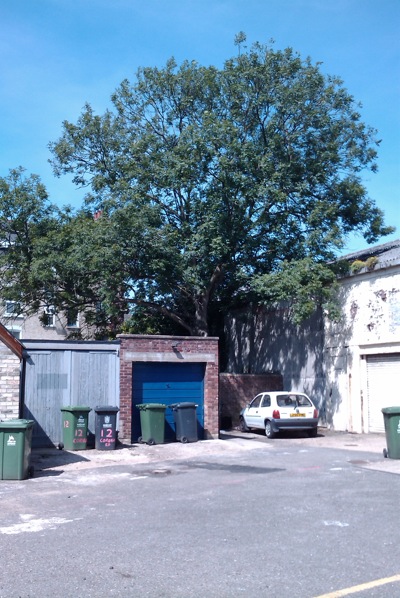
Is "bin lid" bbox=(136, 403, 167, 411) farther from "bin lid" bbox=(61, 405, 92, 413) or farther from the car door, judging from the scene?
the car door

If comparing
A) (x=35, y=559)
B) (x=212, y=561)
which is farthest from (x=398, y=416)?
(x=35, y=559)

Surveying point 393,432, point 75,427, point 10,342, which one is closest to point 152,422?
point 75,427

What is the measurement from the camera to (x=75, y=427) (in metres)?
16.8

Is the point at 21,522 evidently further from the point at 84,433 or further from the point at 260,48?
the point at 260,48

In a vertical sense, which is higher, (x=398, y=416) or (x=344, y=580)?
(x=398, y=416)

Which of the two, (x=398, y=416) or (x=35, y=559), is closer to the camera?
(x=35, y=559)

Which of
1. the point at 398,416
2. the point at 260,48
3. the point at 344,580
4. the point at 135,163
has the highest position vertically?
the point at 260,48

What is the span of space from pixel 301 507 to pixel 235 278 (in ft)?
55.6

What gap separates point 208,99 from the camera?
2644cm

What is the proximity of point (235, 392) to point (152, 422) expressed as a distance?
7303mm

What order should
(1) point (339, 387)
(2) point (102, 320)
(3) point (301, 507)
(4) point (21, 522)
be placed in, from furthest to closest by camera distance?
(2) point (102, 320)
(1) point (339, 387)
(3) point (301, 507)
(4) point (21, 522)

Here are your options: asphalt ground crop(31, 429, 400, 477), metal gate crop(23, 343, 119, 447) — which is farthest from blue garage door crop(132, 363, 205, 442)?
asphalt ground crop(31, 429, 400, 477)

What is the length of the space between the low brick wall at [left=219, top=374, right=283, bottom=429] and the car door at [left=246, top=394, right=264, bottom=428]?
1940 mm

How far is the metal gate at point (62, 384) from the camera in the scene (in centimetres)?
1744
